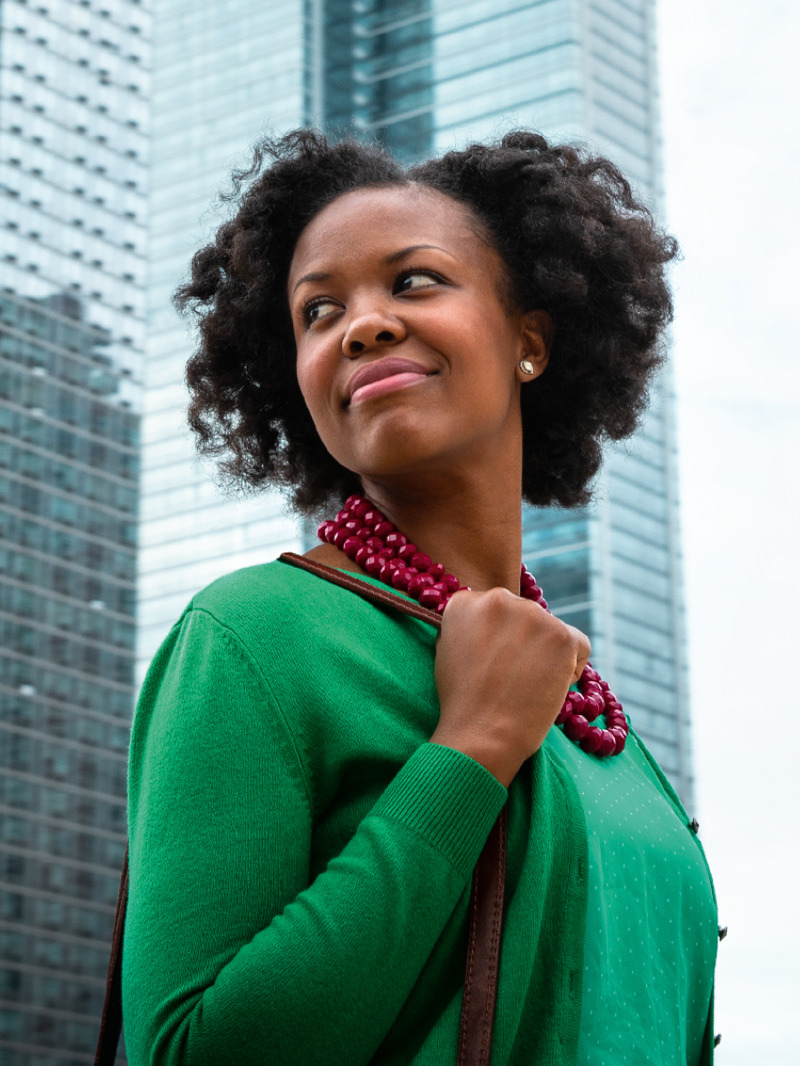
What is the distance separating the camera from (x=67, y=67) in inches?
2945

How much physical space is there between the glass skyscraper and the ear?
60.2m

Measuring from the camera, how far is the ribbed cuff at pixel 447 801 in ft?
6.09

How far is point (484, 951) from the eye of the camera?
1.86 m

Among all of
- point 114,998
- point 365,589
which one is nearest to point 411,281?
point 365,589

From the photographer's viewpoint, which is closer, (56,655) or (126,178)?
(56,655)

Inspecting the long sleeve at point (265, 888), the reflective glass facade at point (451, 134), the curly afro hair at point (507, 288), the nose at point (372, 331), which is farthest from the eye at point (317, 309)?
the reflective glass facade at point (451, 134)

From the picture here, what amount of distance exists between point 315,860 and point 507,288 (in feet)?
3.66

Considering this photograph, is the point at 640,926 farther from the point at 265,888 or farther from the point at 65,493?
the point at 65,493

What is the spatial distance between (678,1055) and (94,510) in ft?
224

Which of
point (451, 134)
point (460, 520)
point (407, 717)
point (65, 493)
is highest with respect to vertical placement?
point (451, 134)

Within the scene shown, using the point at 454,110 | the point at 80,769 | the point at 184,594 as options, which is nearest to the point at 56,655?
the point at 80,769

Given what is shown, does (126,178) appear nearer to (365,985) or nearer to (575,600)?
(575,600)

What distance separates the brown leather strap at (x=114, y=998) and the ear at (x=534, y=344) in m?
1.13

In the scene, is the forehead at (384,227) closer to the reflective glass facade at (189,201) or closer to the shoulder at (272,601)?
the shoulder at (272,601)
